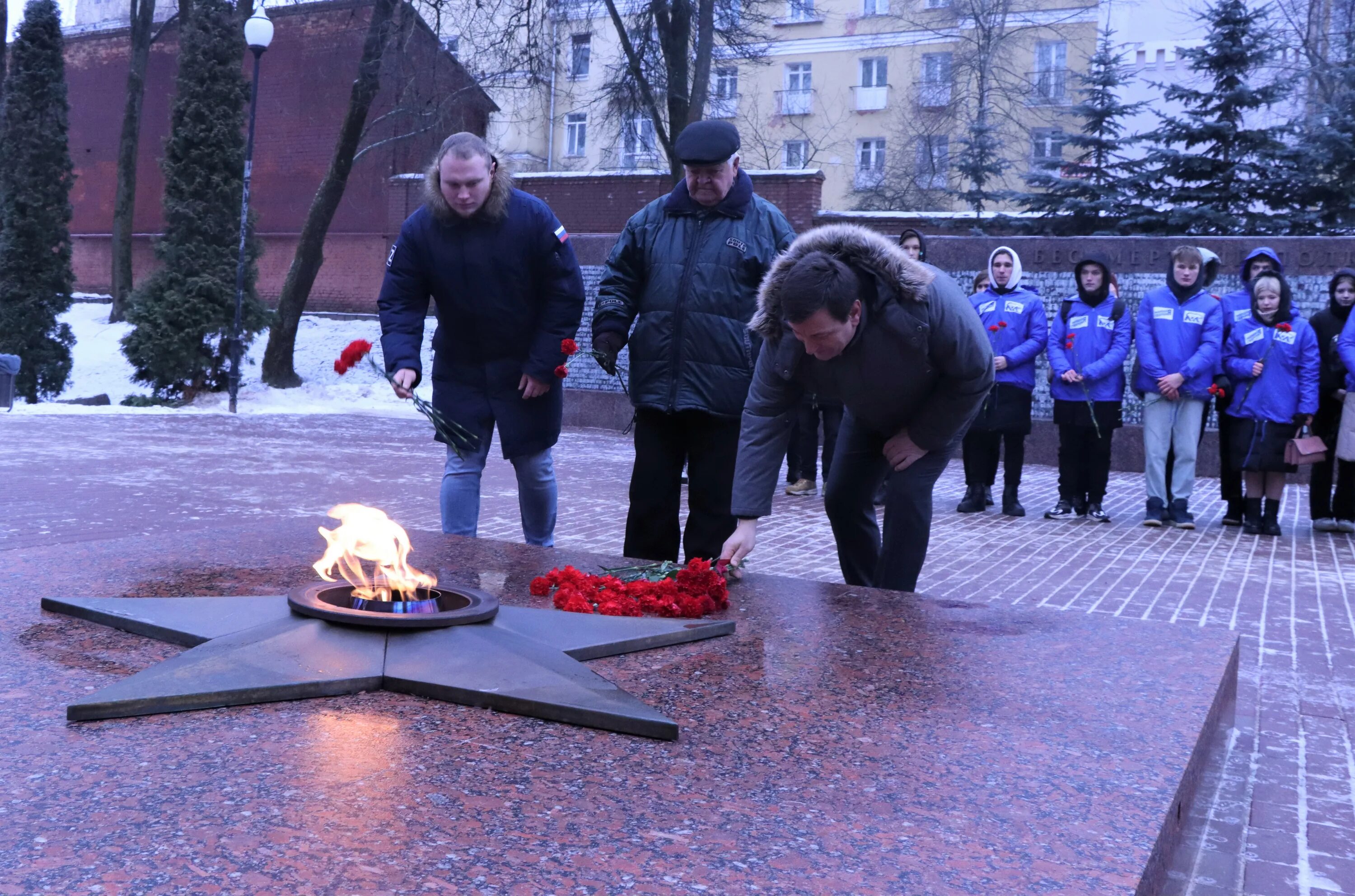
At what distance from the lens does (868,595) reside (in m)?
3.81

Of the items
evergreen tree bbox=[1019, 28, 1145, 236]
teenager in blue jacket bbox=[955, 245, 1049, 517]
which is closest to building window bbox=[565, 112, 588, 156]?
evergreen tree bbox=[1019, 28, 1145, 236]

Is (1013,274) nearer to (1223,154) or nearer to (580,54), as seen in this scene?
(1223,154)

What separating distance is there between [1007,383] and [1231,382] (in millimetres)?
1498

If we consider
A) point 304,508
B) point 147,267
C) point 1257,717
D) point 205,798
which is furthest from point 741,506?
point 147,267

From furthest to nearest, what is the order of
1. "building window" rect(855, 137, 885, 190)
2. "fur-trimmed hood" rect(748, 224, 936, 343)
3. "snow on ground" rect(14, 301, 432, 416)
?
"building window" rect(855, 137, 885, 190) → "snow on ground" rect(14, 301, 432, 416) → "fur-trimmed hood" rect(748, 224, 936, 343)

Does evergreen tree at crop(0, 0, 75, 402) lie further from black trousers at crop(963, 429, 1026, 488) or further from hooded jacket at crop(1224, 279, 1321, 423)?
hooded jacket at crop(1224, 279, 1321, 423)

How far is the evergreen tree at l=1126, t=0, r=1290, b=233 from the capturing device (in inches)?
609

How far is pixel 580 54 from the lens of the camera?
101 ft

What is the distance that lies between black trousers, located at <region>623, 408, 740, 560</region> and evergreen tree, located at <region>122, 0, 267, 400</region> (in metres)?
14.6

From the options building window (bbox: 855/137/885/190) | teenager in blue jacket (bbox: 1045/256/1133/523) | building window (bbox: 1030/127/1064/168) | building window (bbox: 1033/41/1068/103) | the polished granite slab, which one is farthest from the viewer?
building window (bbox: 855/137/885/190)

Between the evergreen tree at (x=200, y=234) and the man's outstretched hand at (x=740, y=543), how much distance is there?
15674mm

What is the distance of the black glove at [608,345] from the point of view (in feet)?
15.6

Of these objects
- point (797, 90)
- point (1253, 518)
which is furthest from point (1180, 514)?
point (797, 90)

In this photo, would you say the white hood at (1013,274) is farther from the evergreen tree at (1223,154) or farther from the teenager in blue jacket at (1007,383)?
the evergreen tree at (1223,154)
